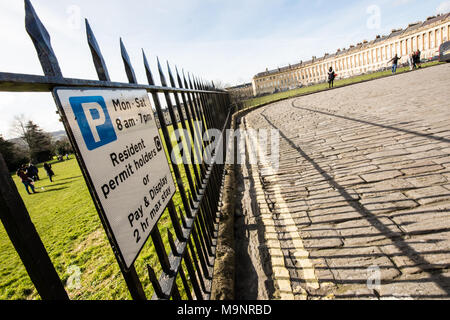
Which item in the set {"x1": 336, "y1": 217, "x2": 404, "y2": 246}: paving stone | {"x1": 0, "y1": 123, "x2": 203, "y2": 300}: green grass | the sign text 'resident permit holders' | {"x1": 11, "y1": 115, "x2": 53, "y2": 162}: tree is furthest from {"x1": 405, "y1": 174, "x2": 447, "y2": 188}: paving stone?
{"x1": 11, "y1": 115, "x2": 53, "y2": 162}: tree

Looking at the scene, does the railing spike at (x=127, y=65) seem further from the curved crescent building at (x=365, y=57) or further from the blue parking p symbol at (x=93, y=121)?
the curved crescent building at (x=365, y=57)

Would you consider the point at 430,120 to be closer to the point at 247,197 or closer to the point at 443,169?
the point at 443,169

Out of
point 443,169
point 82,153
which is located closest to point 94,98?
point 82,153

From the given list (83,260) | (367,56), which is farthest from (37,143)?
(367,56)

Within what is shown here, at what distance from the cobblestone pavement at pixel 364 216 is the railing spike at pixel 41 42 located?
2213 millimetres

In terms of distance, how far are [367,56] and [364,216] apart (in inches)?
3232

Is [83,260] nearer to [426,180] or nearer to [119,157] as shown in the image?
[119,157]

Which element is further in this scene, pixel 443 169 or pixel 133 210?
pixel 443 169

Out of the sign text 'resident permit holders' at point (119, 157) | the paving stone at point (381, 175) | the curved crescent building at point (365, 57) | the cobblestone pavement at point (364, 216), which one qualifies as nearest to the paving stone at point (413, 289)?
the cobblestone pavement at point (364, 216)

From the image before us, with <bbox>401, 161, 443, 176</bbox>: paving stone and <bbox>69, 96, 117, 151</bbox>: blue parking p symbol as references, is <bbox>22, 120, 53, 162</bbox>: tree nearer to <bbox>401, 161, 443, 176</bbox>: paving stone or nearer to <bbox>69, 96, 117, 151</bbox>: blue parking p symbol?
<bbox>69, 96, 117, 151</bbox>: blue parking p symbol

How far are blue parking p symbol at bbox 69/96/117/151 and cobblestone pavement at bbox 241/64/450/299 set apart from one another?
1.89 meters

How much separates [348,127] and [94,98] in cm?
678
